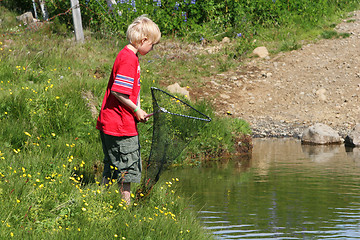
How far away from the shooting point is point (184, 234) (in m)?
4.60

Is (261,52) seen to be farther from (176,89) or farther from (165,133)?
(165,133)

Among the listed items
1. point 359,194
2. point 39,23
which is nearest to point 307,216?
point 359,194

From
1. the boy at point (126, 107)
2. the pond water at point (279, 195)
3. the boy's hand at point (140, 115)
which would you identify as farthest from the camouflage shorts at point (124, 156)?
the pond water at point (279, 195)

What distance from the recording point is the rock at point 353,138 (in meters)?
11.8

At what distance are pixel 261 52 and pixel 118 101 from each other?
12.3 meters

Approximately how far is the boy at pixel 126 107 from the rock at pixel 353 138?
782 centimetres

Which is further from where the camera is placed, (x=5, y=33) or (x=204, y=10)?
(x=204, y=10)

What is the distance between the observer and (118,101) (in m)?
4.99

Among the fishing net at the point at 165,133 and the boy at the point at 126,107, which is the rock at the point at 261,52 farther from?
the boy at the point at 126,107

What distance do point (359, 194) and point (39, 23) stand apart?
449 inches

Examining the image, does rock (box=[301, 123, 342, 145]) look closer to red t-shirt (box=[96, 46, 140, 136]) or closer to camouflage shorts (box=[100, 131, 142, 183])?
camouflage shorts (box=[100, 131, 142, 183])

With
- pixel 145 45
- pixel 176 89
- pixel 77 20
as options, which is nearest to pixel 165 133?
pixel 145 45

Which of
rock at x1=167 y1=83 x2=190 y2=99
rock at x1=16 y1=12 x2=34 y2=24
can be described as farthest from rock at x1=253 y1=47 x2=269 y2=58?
rock at x1=16 y1=12 x2=34 y2=24

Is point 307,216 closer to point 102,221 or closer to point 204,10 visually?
point 102,221
